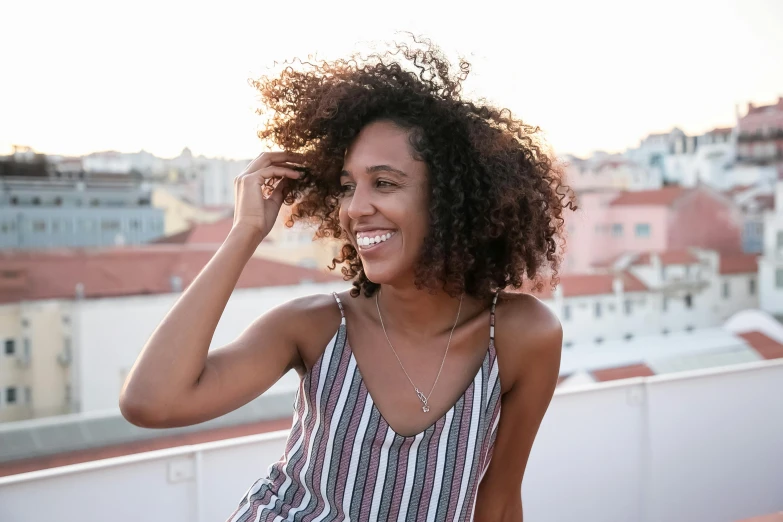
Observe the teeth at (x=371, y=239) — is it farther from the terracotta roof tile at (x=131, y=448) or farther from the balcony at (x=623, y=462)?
the terracotta roof tile at (x=131, y=448)

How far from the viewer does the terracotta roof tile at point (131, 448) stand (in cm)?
1233

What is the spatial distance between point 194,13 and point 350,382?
12144mm

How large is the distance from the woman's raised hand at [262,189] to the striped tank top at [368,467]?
1.04 feet

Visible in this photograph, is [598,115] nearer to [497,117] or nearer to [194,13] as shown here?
[194,13]

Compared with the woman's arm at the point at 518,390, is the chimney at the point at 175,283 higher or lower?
lower

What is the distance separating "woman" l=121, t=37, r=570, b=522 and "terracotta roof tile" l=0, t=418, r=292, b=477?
33.9 ft

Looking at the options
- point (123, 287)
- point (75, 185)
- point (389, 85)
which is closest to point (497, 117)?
point (389, 85)

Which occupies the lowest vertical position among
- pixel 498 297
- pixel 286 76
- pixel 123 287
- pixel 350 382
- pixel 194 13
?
pixel 123 287

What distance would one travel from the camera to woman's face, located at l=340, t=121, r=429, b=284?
4.20 feet

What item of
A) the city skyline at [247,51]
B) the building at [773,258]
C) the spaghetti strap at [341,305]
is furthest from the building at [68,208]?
the building at [773,258]

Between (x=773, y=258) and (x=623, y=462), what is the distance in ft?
41.8

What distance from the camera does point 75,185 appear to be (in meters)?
11.4

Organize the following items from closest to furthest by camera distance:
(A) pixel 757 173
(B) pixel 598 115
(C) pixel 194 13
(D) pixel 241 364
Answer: (D) pixel 241 364, (C) pixel 194 13, (A) pixel 757 173, (B) pixel 598 115

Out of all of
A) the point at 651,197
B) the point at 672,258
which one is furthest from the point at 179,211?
the point at 672,258
